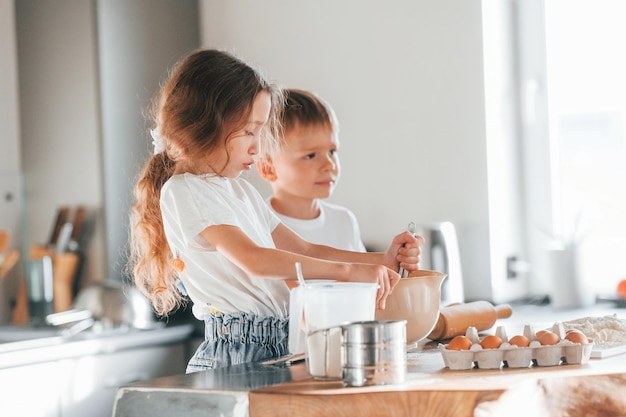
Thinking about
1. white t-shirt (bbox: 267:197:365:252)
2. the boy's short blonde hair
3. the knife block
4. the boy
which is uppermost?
the boy's short blonde hair

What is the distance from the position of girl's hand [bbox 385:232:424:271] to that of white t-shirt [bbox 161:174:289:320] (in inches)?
7.8

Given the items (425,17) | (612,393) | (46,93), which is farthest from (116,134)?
(612,393)

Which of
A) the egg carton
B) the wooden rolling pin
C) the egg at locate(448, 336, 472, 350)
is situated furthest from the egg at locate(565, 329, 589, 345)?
the wooden rolling pin

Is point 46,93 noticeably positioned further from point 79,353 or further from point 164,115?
point 164,115

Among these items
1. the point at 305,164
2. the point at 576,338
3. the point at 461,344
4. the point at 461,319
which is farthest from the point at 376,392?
the point at 305,164

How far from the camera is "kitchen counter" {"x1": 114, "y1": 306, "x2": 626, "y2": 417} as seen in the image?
3.15 feet

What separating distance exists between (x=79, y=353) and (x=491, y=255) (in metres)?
1.24

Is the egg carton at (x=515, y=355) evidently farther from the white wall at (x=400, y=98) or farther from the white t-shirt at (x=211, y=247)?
the white wall at (x=400, y=98)

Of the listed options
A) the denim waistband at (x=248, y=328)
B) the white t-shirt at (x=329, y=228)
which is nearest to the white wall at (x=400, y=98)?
the white t-shirt at (x=329, y=228)

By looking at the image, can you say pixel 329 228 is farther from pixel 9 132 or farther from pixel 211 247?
pixel 9 132

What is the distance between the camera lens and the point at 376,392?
97 centimetres

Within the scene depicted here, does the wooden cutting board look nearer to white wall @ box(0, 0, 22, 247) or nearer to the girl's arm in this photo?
the girl's arm

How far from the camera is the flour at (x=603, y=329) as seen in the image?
134 cm

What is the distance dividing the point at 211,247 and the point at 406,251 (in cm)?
34
